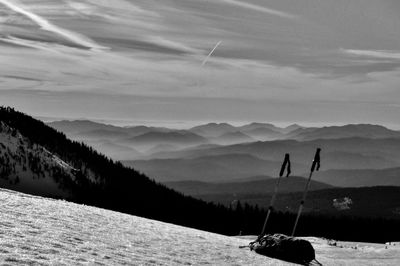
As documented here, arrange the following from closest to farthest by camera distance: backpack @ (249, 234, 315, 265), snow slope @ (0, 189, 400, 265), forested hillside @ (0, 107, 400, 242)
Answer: snow slope @ (0, 189, 400, 265), backpack @ (249, 234, 315, 265), forested hillside @ (0, 107, 400, 242)

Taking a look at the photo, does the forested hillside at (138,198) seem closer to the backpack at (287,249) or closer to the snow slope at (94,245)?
the snow slope at (94,245)

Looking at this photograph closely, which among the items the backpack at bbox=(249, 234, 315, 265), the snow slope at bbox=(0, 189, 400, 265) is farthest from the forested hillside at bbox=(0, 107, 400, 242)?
the backpack at bbox=(249, 234, 315, 265)

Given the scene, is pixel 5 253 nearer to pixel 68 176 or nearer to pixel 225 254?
pixel 225 254

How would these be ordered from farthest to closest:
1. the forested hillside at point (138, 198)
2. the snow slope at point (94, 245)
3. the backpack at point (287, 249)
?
the forested hillside at point (138, 198) < the backpack at point (287, 249) < the snow slope at point (94, 245)

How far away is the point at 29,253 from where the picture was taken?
18016mm

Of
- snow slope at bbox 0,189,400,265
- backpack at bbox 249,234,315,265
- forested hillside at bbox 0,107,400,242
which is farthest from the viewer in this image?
forested hillside at bbox 0,107,400,242

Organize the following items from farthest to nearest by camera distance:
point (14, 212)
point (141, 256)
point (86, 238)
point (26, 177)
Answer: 1. point (26, 177)
2. point (14, 212)
3. point (86, 238)
4. point (141, 256)

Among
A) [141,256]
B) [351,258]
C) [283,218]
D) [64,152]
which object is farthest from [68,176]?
[141,256]

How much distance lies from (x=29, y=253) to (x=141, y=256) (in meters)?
6.72

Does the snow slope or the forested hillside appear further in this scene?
the forested hillside

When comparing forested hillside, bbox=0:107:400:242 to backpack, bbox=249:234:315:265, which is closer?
backpack, bbox=249:234:315:265

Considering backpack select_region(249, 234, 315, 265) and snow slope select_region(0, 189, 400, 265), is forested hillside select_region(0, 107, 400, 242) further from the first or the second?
backpack select_region(249, 234, 315, 265)

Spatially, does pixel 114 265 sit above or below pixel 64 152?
below


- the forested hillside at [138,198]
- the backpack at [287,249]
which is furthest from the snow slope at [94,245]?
the forested hillside at [138,198]
